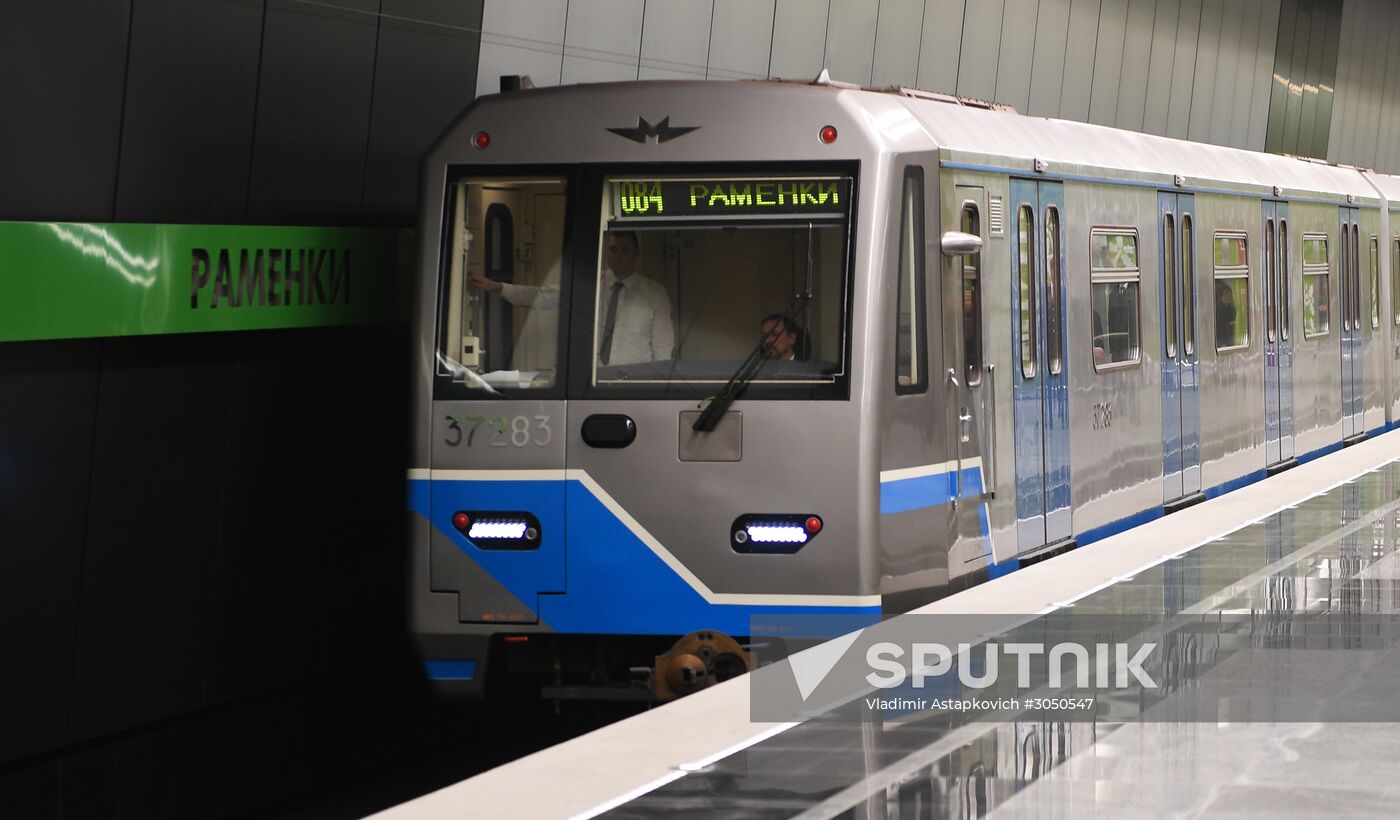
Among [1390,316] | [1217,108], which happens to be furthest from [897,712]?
[1217,108]

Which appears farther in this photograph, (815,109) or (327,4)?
(327,4)

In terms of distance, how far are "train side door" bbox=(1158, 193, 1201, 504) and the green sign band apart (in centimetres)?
551

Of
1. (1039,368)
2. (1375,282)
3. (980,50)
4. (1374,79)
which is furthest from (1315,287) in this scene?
(1374,79)

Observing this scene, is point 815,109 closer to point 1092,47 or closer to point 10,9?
point 10,9

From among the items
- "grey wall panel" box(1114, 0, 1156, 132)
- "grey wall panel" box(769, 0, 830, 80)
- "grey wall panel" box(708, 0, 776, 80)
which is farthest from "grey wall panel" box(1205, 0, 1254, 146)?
"grey wall panel" box(708, 0, 776, 80)

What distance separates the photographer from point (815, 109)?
9.44 meters

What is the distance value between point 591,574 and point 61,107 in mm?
3284

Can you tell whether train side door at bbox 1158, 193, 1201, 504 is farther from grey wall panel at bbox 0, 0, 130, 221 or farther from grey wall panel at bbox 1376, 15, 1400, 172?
grey wall panel at bbox 1376, 15, 1400, 172

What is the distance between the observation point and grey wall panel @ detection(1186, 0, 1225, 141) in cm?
3136

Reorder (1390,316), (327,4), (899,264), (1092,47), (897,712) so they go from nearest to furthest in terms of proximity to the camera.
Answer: (897,712), (899,264), (327,4), (1390,316), (1092,47)

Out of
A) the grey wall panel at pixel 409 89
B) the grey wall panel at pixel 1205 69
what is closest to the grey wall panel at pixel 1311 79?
the grey wall panel at pixel 1205 69

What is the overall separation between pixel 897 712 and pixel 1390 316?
19.5 m

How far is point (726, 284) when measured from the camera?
933 centimetres

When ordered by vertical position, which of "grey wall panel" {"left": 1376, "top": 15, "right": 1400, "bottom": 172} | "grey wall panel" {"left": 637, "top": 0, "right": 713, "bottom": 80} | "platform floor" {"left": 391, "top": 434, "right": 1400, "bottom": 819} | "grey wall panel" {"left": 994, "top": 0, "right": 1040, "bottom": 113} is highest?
"grey wall panel" {"left": 1376, "top": 15, "right": 1400, "bottom": 172}
